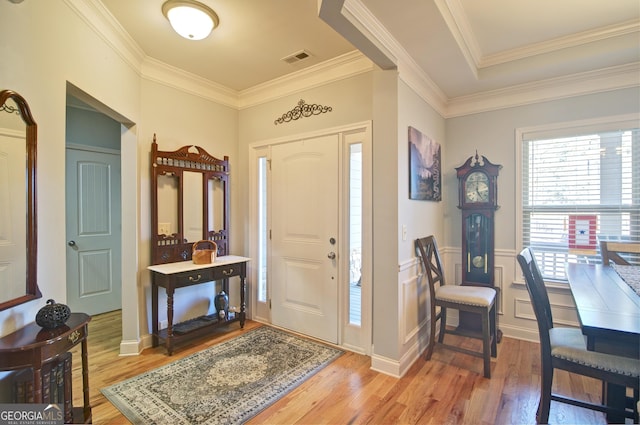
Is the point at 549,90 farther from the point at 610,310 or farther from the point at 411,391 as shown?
the point at 411,391

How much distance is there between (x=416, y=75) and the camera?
2750 mm

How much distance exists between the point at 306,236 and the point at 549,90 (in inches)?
109

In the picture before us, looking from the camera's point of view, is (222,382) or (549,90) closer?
(222,382)

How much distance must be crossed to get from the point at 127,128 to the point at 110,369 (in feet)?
6.80

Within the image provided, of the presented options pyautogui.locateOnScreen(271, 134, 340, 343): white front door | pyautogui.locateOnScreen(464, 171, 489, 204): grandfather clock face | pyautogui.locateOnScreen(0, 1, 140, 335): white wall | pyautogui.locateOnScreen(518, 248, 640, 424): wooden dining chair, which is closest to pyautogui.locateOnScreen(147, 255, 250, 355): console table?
pyautogui.locateOnScreen(271, 134, 340, 343): white front door

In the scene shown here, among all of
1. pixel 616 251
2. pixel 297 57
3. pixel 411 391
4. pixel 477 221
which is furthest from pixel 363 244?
pixel 616 251

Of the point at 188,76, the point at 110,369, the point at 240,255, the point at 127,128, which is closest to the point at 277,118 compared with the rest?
the point at 188,76

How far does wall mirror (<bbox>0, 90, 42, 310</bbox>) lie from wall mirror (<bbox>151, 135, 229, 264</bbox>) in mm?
1323

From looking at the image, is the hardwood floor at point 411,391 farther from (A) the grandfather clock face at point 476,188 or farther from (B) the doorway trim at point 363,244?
(A) the grandfather clock face at point 476,188

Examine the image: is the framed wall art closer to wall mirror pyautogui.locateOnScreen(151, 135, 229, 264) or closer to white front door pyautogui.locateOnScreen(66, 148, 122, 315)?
wall mirror pyautogui.locateOnScreen(151, 135, 229, 264)

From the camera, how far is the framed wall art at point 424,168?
2.71m

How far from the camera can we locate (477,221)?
330 cm

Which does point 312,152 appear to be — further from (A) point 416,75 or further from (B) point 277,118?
(A) point 416,75

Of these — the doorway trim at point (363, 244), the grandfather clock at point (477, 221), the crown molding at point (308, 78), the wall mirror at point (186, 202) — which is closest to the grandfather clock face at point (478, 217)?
the grandfather clock at point (477, 221)
